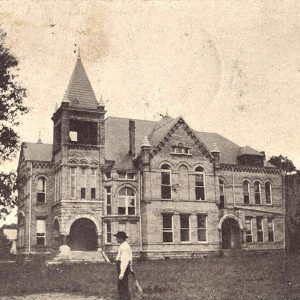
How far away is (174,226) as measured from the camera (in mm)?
35750

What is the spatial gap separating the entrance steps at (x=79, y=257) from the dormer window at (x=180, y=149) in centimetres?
928

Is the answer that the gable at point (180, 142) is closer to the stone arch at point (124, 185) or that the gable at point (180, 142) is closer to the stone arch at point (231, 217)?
the stone arch at point (124, 185)

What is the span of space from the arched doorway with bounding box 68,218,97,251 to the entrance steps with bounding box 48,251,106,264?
374cm

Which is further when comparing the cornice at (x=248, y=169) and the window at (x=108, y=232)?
the cornice at (x=248, y=169)

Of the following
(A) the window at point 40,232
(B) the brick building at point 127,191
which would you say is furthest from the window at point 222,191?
(A) the window at point 40,232

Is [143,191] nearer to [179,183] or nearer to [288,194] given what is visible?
[179,183]

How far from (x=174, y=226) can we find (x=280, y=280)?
18.7 m

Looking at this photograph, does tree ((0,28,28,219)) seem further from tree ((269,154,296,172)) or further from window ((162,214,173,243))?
tree ((269,154,296,172))

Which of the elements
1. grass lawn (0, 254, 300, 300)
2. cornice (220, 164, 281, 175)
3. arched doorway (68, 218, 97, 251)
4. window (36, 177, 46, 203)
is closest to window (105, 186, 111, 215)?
arched doorway (68, 218, 97, 251)

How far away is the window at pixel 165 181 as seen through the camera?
118 ft

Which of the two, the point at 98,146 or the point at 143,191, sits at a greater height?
the point at 98,146

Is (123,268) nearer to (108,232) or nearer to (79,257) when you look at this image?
(79,257)

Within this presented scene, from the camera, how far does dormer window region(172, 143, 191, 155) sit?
121 ft

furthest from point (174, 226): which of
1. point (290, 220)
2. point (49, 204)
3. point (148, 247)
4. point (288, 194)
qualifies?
point (288, 194)
